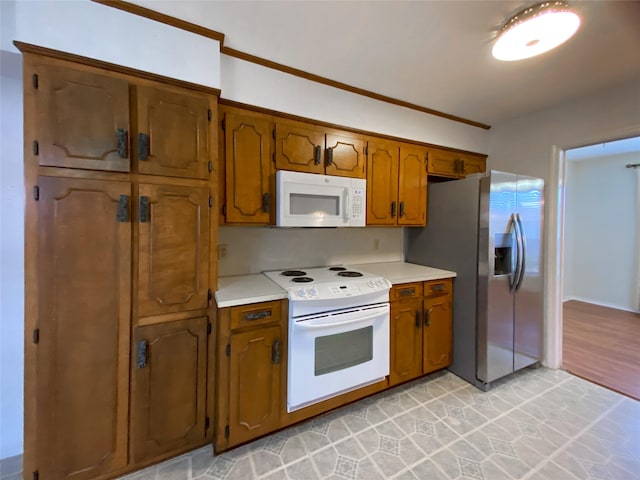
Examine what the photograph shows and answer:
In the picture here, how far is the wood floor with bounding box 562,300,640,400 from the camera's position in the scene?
2412mm

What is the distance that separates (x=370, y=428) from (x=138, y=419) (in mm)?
1416

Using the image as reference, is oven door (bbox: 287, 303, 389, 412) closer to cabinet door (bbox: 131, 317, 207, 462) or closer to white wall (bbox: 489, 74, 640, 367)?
cabinet door (bbox: 131, 317, 207, 462)

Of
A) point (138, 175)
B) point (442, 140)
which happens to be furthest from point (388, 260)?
point (138, 175)

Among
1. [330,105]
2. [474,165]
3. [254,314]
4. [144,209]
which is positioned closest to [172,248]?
[144,209]

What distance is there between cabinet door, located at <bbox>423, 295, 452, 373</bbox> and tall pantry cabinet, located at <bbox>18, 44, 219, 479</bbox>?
5.74ft

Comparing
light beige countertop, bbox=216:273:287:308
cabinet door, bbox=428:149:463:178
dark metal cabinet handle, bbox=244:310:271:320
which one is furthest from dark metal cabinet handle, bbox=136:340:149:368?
cabinet door, bbox=428:149:463:178

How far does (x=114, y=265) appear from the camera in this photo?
4.58 feet

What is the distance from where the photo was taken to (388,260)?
9.87ft

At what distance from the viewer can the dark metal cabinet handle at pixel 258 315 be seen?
5.31ft

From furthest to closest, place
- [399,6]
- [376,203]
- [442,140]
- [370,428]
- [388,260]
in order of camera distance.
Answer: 1. [388,260]
2. [442,140]
3. [376,203]
4. [370,428]
5. [399,6]

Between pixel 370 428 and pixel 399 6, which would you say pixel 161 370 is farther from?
pixel 399 6

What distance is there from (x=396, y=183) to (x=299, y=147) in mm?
1018

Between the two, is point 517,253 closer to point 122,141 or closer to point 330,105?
point 330,105

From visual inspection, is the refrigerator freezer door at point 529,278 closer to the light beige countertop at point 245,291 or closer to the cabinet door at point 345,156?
the cabinet door at point 345,156
